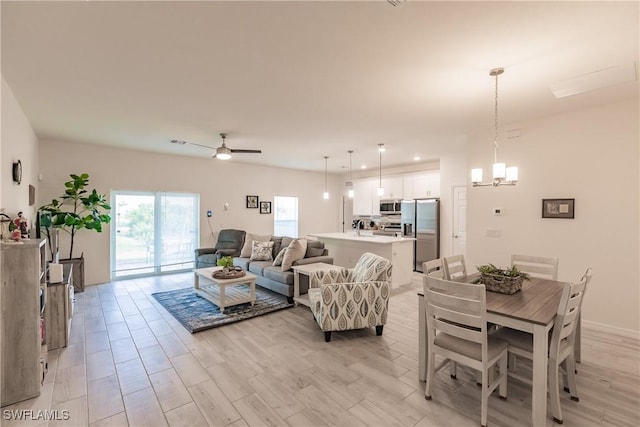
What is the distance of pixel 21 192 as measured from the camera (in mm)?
3631

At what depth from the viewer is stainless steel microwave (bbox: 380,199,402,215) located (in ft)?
25.5

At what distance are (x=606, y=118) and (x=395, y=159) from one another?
388 centimetres

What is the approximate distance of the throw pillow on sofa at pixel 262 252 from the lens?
5.59m

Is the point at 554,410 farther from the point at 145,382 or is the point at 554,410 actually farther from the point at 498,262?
the point at 145,382

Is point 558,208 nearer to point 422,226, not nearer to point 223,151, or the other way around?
point 422,226

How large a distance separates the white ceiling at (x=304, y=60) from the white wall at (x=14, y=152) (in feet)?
0.53

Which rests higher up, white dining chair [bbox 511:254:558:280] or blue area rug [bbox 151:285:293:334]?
white dining chair [bbox 511:254:558:280]

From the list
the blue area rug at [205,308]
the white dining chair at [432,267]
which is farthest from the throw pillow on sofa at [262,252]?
the white dining chair at [432,267]

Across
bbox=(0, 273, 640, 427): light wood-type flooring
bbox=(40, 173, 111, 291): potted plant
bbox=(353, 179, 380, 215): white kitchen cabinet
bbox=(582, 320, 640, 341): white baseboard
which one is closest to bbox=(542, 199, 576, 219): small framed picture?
bbox=(582, 320, 640, 341): white baseboard

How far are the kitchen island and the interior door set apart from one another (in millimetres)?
1438

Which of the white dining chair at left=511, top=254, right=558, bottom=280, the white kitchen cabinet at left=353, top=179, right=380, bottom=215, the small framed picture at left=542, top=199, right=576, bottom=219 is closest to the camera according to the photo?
the white dining chair at left=511, top=254, right=558, bottom=280

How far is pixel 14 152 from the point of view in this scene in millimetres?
3250

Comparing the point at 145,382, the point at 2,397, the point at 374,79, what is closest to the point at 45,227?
the point at 2,397

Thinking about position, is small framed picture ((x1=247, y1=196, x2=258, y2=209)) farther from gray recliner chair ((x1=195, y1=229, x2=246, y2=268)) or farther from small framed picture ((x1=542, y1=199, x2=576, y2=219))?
small framed picture ((x1=542, y1=199, x2=576, y2=219))
